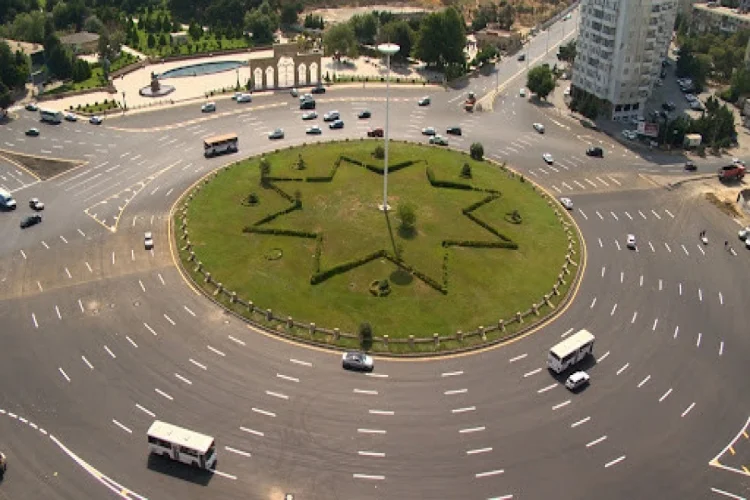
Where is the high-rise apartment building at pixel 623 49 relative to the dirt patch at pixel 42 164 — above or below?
above

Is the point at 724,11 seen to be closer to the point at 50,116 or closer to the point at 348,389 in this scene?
the point at 50,116

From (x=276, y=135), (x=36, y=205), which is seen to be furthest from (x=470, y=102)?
(x=36, y=205)

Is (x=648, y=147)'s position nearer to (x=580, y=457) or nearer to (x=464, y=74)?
(x=464, y=74)

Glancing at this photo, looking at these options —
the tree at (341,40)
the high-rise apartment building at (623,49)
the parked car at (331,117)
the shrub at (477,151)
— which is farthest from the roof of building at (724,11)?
the parked car at (331,117)

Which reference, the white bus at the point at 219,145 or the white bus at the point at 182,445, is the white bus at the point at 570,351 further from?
the white bus at the point at 219,145

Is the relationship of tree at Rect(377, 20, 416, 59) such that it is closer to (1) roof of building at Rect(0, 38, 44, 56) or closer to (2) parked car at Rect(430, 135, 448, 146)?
(2) parked car at Rect(430, 135, 448, 146)

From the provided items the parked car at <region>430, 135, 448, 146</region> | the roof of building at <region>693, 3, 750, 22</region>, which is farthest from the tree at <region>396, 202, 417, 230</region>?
the roof of building at <region>693, 3, 750, 22</region>
